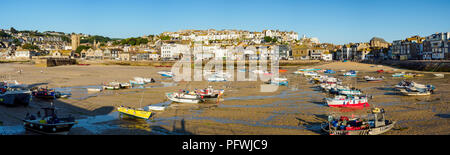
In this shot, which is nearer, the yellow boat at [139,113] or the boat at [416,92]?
the yellow boat at [139,113]

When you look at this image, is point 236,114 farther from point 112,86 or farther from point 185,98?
point 112,86

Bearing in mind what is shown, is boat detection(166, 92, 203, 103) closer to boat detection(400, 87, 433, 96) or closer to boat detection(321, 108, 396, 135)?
boat detection(321, 108, 396, 135)

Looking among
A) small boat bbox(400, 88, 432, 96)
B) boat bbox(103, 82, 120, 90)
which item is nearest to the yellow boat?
boat bbox(103, 82, 120, 90)

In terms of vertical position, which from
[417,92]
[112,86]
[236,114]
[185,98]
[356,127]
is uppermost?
[112,86]

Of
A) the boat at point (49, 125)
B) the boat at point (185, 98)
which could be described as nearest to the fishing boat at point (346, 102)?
the boat at point (185, 98)

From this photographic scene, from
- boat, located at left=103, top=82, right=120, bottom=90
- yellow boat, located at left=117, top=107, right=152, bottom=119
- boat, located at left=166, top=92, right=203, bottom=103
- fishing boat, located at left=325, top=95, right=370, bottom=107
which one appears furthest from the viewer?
boat, located at left=103, top=82, right=120, bottom=90

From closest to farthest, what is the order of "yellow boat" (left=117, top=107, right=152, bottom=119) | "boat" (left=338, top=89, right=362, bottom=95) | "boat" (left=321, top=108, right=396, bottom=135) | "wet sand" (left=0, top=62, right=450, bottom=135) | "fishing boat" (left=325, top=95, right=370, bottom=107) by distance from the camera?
"boat" (left=321, top=108, right=396, bottom=135), "wet sand" (left=0, top=62, right=450, bottom=135), "yellow boat" (left=117, top=107, right=152, bottom=119), "fishing boat" (left=325, top=95, right=370, bottom=107), "boat" (left=338, top=89, right=362, bottom=95)

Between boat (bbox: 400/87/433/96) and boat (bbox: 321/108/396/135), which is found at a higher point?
boat (bbox: 400/87/433/96)

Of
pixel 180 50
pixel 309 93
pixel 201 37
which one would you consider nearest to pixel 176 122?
pixel 309 93

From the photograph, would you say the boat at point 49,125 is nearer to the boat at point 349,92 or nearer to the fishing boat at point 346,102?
the fishing boat at point 346,102

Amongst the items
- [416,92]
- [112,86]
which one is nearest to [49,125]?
[112,86]
